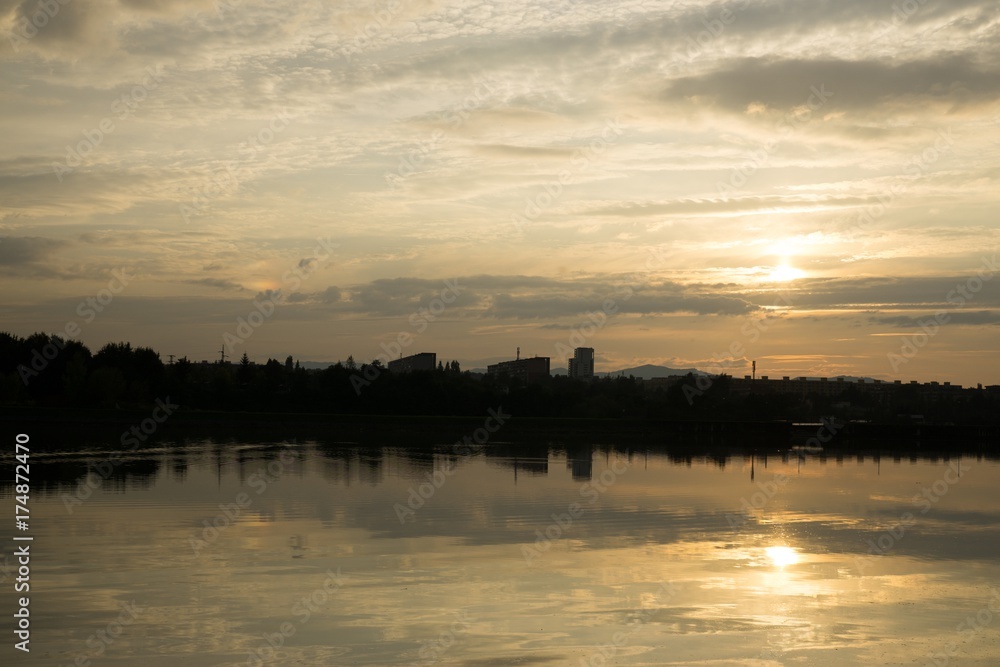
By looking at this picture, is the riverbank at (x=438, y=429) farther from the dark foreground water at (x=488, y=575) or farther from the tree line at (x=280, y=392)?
the dark foreground water at (x=488, y=575)

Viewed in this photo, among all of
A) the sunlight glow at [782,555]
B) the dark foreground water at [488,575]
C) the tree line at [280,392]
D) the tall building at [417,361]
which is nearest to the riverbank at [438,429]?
the tree line at [280,392]

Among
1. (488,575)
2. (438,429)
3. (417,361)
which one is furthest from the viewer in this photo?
(417,361)

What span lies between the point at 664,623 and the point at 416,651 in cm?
391

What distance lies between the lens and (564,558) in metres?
19.0

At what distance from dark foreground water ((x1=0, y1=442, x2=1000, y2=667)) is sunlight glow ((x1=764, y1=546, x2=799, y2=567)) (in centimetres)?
9

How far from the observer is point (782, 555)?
20.5 metres

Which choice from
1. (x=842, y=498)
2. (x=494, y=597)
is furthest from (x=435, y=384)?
(x=494, y=597)

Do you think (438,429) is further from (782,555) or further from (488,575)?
(488,575)

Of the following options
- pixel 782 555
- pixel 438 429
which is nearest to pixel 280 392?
pixel 438 429

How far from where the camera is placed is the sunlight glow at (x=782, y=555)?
1962 cm

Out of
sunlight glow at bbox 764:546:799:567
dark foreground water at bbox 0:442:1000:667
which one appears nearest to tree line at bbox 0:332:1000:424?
dark foreground water at bbox 0:442:1000:667

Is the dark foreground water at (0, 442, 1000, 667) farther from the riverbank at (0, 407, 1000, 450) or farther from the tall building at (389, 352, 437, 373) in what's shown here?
the tall building at (389, 352, 437, 373)

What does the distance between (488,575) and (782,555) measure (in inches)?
276

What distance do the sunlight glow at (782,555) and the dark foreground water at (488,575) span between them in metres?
0.09
